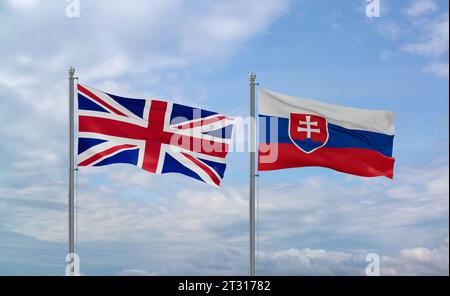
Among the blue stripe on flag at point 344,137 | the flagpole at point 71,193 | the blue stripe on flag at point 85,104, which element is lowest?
the flagpole at point 71,193

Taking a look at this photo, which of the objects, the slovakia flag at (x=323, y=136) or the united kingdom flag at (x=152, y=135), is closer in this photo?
the united kingdom flag at (x=152, y=135)

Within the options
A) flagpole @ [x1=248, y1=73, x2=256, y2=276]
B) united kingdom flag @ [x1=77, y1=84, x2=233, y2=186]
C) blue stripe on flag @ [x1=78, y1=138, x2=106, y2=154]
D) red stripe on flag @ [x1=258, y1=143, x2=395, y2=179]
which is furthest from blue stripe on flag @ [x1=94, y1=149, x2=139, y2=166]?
red stripe on flag @ [x1=258, y1=143, x2=395, y2=179]

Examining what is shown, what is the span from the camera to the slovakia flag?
17.9m

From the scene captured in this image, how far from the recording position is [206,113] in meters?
17.9

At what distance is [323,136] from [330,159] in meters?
0.65

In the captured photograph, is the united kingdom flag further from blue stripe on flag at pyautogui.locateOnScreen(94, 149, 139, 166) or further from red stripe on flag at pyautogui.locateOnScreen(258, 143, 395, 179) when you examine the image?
red stripe on flag at pyautogui.locateOnScreen(258, 143, 395, 179)

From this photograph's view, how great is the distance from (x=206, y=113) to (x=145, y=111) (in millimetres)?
1580

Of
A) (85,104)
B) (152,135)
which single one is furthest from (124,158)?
(85,104)

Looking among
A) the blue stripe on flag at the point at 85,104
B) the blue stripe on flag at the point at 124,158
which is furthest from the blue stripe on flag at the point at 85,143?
the blue stripe on flag at the point at 85,104

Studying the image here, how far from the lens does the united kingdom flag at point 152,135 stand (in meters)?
17.3

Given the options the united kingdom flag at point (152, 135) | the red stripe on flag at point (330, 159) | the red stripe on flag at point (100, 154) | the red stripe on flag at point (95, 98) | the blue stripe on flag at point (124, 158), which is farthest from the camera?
the red stripe on flag at point (330, 159)

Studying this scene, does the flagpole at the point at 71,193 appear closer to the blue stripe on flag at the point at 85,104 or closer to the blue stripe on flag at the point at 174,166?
the blue stripe on flag at the point at 85,104
